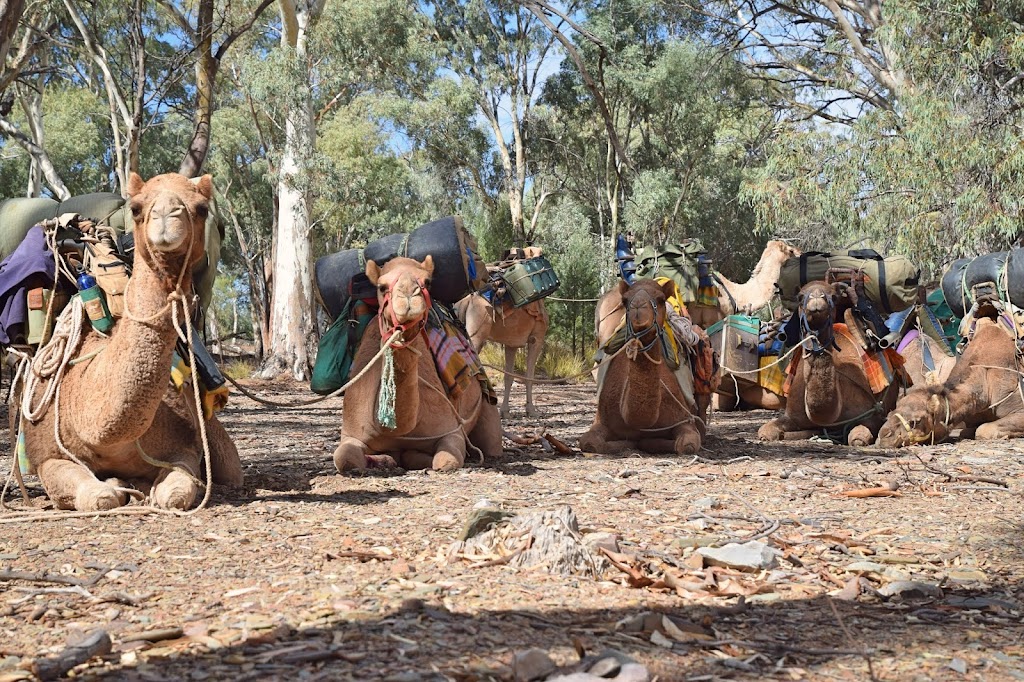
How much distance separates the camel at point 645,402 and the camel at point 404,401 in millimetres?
1374

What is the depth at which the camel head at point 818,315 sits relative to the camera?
32.0 feet

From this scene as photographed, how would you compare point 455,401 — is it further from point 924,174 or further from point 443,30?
point 443,30

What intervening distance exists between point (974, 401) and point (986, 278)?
1809 millimetres

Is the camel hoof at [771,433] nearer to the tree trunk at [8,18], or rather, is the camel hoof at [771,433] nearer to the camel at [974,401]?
the camel at [974,401]

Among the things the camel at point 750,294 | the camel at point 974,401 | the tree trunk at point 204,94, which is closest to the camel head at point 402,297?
the camel at point 974,401

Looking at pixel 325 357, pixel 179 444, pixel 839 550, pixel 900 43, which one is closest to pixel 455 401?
pixel 325 357

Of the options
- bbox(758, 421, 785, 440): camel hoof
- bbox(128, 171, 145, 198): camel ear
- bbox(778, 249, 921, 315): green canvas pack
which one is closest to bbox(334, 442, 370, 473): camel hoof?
bbox(128, 171, 145, 198): camel ear

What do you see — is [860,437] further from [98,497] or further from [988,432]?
[98,497]

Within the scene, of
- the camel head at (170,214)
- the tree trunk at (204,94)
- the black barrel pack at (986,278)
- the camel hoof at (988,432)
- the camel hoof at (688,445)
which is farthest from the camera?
the tree trunk at (204,94)

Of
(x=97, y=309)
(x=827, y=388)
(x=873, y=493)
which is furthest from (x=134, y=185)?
(x=827, y=388)

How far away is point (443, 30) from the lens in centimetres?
3066

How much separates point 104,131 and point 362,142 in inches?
384

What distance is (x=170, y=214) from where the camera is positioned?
17.5 ft

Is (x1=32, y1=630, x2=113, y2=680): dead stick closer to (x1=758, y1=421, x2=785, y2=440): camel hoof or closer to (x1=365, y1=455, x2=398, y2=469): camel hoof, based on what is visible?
(x1=365, y1=455, x2=398, y2=469): camel hoof
